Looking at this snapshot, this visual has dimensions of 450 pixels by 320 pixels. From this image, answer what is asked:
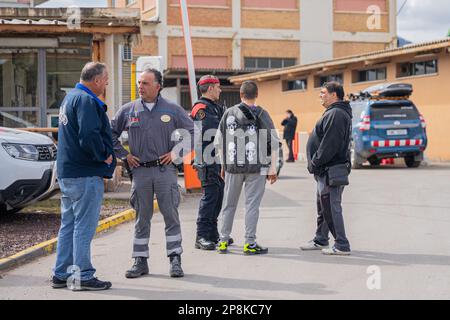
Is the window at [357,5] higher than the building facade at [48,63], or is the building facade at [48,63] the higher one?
the window at [357,5]

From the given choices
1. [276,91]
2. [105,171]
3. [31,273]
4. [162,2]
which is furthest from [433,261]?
[162,2]

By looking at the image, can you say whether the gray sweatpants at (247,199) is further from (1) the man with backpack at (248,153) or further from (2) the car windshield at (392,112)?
(2) the car windshield at (392,112)

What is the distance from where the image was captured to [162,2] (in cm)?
4038

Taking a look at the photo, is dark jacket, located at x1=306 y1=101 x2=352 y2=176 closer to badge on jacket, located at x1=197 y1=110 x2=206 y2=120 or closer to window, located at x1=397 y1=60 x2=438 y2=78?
badge on jacket, located at x1=197 y1=110 x2=206 y2=120

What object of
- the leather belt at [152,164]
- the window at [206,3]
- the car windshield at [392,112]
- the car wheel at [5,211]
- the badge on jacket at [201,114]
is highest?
the window at [206,3]

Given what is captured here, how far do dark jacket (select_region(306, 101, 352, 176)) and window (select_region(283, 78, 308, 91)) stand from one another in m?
24.2

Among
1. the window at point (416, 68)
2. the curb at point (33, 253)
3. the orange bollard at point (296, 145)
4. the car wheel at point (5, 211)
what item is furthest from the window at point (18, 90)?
the orange bollard at point (296, 145)

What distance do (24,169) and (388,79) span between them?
62.7ft

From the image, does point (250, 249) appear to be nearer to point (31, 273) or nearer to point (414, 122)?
point (31, 273)

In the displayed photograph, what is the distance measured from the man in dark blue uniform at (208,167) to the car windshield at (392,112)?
1294 centimetres

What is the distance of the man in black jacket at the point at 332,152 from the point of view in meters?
8.26

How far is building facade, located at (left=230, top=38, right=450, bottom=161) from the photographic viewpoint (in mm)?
24375

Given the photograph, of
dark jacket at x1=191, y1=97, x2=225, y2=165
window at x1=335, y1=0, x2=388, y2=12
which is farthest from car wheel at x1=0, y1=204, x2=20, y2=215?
window at x1=335, y1=0, x2=388, y2=12

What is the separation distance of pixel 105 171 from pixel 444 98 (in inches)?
766
